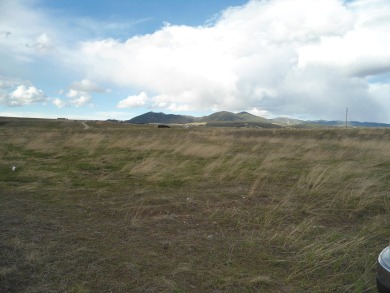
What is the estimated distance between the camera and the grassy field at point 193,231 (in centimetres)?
380

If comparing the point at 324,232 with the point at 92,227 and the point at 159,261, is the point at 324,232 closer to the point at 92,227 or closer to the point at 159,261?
the point at 159,261

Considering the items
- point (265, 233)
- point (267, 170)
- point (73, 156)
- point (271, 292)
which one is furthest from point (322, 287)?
point (73, 156)

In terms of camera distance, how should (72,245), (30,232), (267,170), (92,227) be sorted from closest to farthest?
(72,245) < (30,232) < (92,227) < (267,170)

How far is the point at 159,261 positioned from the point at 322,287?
202cm

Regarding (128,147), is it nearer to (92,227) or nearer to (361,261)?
(92,227)

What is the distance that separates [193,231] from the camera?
544 centimetres

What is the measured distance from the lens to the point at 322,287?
3.67m

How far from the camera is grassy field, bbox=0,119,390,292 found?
12.5ft

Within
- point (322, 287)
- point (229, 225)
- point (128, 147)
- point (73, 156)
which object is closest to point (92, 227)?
point (229, 225)

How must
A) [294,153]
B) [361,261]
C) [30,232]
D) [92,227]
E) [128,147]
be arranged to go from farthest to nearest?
[128,147]
[294,153]
[92,227]
[30,232]
[361,261]

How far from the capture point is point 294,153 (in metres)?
15.4

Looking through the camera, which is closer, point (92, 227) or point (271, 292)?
point (271, 292)

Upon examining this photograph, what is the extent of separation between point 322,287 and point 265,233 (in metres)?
1.64

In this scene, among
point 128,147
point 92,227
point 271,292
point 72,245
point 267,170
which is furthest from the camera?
point 128,147
